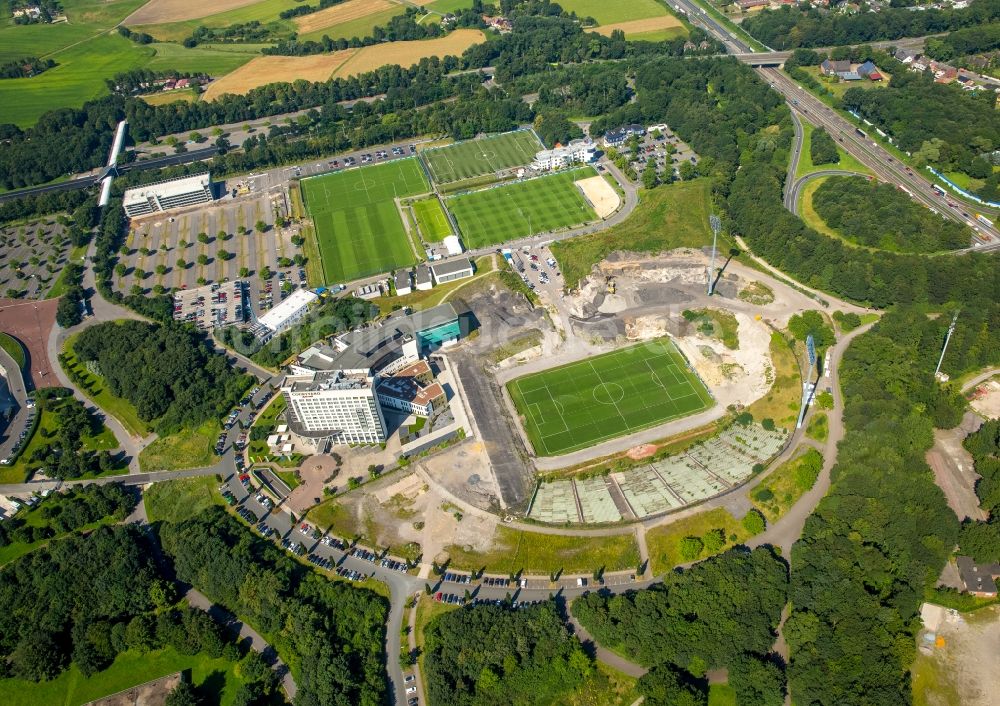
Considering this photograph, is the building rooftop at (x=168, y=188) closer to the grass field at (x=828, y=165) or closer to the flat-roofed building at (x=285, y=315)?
the flat-roofed building at (x=285, y=315)

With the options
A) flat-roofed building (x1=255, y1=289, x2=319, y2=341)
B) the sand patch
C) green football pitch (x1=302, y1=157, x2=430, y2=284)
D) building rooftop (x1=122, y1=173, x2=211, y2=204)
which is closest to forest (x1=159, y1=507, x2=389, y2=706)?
flat-roofed building (x1=255, y1=289, x2=319, y2=341)

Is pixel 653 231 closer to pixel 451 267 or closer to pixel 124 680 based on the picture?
pixel 451 267

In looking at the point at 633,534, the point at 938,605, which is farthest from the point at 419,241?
the point at 938,605

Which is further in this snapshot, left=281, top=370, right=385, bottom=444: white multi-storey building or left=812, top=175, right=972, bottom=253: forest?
A: left=812, top=175, right=972, bottom=253: forest

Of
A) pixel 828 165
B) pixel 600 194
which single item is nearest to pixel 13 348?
pixel 600 194

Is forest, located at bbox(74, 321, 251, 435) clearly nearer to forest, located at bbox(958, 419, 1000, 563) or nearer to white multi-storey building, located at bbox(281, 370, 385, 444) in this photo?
white multi-storey building, located at bbox(281, 370, 385, 444)

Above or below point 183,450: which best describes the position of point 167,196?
above

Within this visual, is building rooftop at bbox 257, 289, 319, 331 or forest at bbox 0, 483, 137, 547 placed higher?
building rooftop at bbox 257, 289, 319, 331
